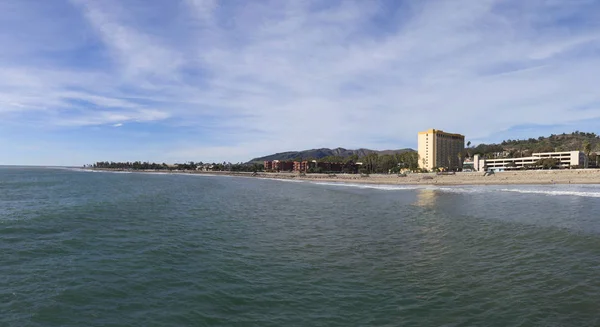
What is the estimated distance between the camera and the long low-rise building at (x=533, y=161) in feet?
500

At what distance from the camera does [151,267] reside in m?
12.7

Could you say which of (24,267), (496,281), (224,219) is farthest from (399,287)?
(224,219)

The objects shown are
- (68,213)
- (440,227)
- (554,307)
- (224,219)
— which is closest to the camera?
(554,307)

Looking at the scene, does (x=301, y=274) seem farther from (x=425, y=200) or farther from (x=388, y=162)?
(x=388, y=162)

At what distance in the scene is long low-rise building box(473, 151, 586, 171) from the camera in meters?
152

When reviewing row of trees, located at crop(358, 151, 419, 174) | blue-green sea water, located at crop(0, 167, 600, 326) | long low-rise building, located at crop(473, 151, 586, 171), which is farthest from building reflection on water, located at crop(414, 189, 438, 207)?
row of trees, located at crop(358, 151, 419, 174)

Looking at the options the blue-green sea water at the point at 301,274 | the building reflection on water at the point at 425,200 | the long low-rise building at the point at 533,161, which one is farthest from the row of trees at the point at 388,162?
the blue-green sea water at the point at 301,274

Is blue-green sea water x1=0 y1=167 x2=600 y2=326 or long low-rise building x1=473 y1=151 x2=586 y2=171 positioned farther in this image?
long low-rise building x1=473 y1=151 x2=586 y2=171

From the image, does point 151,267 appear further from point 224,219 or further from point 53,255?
point 224,219

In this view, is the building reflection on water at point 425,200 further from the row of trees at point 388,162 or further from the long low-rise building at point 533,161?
the row of trees at point 388,162

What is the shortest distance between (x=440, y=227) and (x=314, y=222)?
774 centimetres

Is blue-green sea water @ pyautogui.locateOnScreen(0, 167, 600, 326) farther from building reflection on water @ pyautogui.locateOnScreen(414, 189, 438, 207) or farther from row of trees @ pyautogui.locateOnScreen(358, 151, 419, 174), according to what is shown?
row of trees @ pyautogui.locateOnScreen(358, 151, 419, 174)

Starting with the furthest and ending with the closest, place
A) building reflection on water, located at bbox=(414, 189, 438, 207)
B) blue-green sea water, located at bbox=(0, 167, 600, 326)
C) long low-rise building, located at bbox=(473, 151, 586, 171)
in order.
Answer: long low-rise building, located at bbox=(473, 151, 586, 171) < building reflection on water, located at bbox=(414, 189, 438, 207) < blue-green sea water, located at bbox=(0, 167, 600, 326)


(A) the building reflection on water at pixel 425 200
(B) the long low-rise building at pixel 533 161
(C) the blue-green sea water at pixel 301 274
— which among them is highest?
(B) the long low-rise building at pixel 533 161
